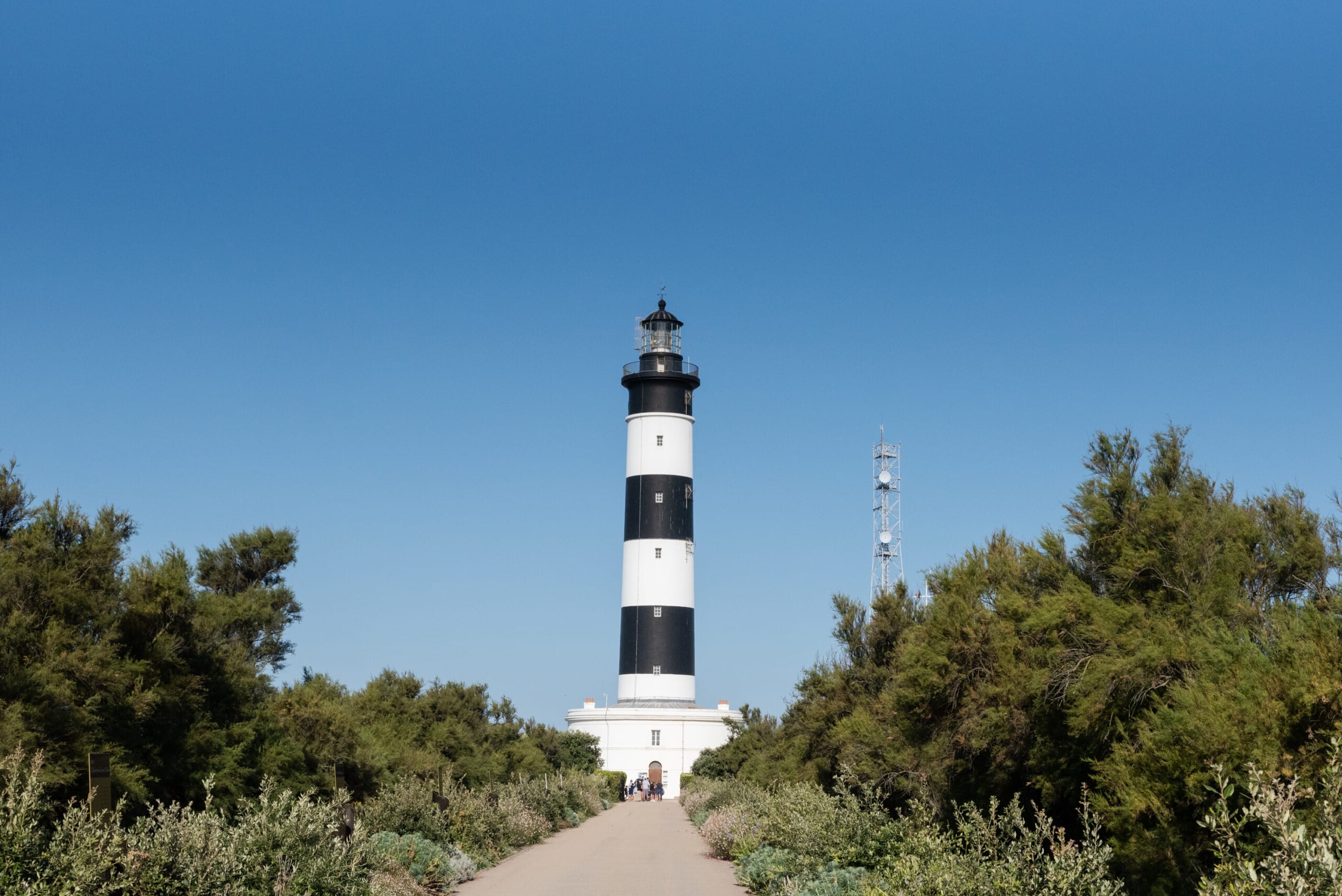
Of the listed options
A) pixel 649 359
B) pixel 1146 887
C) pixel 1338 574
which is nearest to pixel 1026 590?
pixel 1338 574

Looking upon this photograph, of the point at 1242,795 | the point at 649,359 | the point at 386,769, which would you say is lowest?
the point at 1242,795

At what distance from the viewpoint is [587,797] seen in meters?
41.0

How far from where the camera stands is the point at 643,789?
51.7m

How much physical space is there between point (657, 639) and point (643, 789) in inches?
280

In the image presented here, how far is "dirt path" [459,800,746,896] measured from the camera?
18.0 m

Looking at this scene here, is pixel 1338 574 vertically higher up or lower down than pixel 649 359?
lower down

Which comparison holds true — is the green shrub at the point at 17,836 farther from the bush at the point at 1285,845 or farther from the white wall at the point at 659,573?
the white wall at the point at 659,573

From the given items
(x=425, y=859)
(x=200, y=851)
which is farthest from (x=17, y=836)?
(x=425, y=859)

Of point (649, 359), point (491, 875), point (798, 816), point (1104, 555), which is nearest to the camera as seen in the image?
point (1104, 555)

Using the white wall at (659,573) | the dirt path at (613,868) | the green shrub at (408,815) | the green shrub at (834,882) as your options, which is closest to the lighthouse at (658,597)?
the white wall at (659,573)

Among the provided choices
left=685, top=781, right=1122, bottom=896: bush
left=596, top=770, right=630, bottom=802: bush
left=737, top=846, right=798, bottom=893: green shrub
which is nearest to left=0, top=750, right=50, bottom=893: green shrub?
left=685, top=781, right=1122, bottom=896: bush

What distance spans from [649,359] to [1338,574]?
40.2 metres

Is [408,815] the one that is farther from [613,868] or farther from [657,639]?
[657,639]

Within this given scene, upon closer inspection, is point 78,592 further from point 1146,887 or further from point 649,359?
point 649,359
